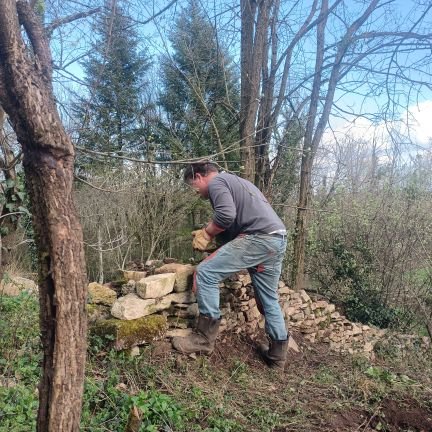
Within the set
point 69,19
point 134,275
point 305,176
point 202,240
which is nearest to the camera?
point 202,240

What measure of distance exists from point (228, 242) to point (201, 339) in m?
0.96

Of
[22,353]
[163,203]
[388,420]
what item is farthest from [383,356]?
[163,203]

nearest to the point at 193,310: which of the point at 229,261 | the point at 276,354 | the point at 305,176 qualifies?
the point at 229,261

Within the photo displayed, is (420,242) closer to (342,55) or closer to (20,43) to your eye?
(342,55)

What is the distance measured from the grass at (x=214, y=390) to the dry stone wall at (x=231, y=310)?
13.3 inches

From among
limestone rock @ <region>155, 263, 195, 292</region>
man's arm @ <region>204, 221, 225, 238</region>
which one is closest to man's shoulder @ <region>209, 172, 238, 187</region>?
man's arm @ <region>204, 221, 225, 238</region>

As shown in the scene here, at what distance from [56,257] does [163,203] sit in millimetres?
8788

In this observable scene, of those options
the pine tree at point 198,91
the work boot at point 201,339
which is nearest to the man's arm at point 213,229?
the work boot at point 201,339

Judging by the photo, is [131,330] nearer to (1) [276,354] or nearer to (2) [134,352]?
(2) [134,352]

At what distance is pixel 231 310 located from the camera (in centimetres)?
468

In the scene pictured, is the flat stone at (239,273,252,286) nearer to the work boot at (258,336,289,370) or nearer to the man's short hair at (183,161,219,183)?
the work boot at (258,336,289,370)

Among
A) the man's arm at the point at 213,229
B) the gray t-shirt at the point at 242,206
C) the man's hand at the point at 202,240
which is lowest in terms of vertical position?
the man's hand at the point at 202,240

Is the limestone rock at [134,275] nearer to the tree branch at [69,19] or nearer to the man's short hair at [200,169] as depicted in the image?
the man's short hair at [200,169]

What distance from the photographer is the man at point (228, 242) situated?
12.7 ft
